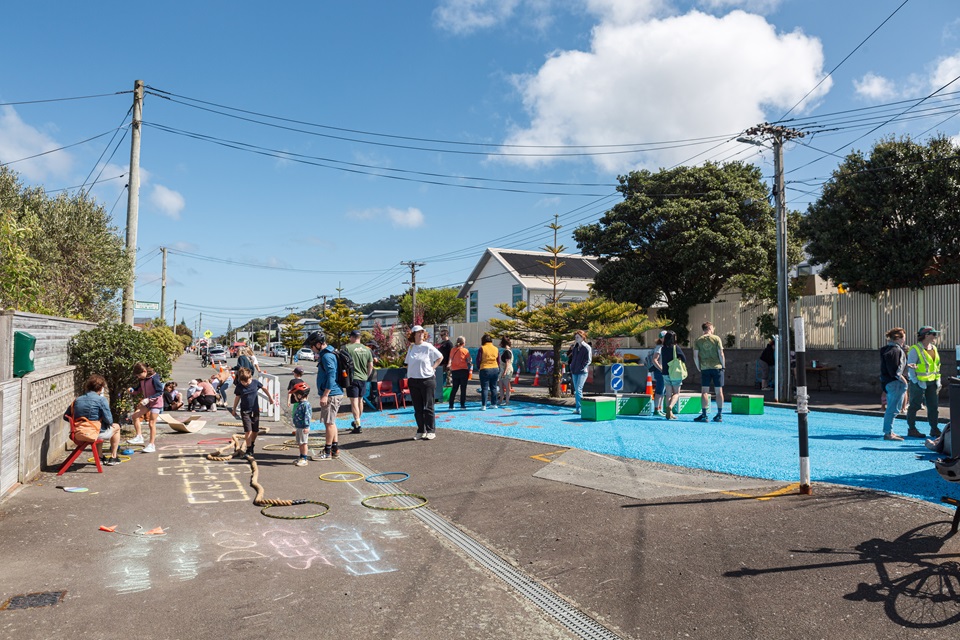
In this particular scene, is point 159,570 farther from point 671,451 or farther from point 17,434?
point 671,451

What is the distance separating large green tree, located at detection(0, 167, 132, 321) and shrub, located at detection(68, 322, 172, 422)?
5.81 meters

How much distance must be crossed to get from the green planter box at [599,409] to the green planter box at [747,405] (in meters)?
2.92

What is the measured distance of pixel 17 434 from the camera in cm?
730

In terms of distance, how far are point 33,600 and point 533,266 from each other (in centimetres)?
4631

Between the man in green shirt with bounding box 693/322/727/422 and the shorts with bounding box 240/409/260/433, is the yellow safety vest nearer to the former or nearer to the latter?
the man in green shirt with bounding box 693/322/727/422

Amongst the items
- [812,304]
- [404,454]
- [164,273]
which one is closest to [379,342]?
[404,454]

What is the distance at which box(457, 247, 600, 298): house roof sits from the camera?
47.2 metres

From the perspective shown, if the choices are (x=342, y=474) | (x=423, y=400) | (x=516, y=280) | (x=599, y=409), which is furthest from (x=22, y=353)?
(x=516, y=280)

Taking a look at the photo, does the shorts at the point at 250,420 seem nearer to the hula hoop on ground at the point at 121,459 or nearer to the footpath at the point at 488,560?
the footpath at the point at 488,560

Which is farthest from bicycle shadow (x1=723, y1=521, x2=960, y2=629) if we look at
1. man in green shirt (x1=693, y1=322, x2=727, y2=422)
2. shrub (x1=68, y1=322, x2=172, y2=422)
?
shrub (x1=68, y1=322, x2=172, y2=422)

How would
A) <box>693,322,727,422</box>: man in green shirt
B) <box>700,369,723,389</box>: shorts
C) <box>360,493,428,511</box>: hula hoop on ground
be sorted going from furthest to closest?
1. <box>700,369,723,389</box>: shorts
2. <box>693,322,727,422</box>: man in green shirt
3. <box>360,493,428,511</box>: hula hoop on ground

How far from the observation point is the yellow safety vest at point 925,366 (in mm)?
9562

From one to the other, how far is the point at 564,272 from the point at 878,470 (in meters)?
41.0

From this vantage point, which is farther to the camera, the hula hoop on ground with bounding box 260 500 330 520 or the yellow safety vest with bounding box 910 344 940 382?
the yellow safety vest with bounding box 910 344 940 382
